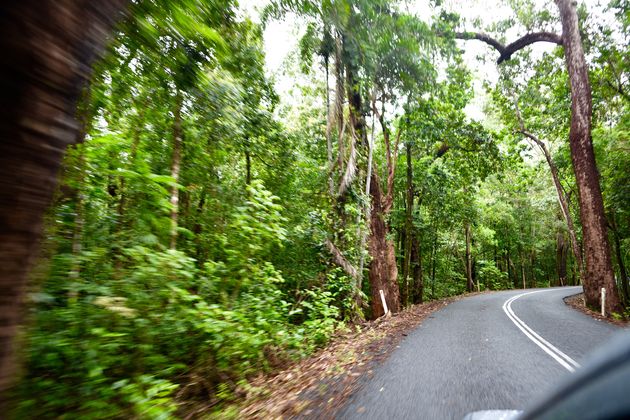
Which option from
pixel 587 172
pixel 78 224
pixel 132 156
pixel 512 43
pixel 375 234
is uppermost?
pixel 512 43

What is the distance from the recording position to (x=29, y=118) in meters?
1.45

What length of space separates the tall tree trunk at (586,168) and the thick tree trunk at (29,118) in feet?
51.8

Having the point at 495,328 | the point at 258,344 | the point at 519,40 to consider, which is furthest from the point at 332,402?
the point at 519,40

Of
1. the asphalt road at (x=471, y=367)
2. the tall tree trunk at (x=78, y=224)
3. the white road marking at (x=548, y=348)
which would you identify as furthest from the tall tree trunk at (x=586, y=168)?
the tall tree trunk at (x=78, y=224)

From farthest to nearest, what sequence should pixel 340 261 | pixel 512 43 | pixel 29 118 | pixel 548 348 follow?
pixel 512 43 < pixel 340 261 < pixel 548 348 < pixel 29 118

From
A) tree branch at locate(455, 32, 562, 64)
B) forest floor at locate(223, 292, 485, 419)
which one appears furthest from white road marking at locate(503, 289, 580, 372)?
tree branch at locate(455, 32, 562, 64)

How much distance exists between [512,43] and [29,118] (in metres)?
18.1

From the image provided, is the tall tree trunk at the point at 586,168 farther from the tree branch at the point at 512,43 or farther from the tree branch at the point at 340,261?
the tree branch at the point at 340,261

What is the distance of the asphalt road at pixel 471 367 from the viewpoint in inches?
176

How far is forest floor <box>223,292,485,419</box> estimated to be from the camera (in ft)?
14.5

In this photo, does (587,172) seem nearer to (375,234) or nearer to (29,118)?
(375,234)

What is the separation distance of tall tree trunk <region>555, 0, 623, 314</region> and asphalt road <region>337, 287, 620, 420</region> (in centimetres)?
299

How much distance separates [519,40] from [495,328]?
12.4 metres

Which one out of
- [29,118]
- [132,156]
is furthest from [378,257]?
[29,118]
